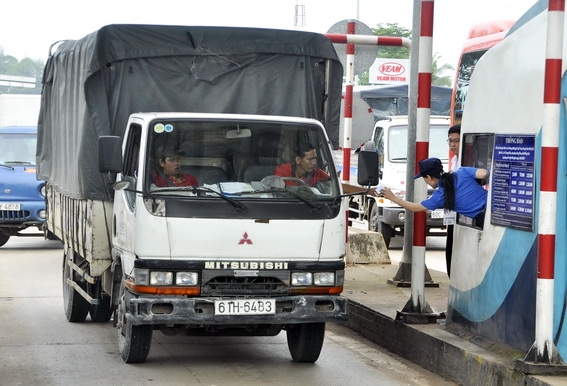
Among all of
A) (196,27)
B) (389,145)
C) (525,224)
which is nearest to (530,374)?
(525,224)

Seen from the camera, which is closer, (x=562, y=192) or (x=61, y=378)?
(x=562, y=192)

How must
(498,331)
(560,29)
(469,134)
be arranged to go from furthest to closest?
1. (469,134)
2. (498,331)
3. (560,29)

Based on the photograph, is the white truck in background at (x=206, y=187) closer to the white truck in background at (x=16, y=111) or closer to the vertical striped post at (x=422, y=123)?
the vertical striped post at (x=422, y=123)

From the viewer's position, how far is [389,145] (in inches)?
783

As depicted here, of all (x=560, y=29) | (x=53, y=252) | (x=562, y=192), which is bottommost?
(x=53, y=252)

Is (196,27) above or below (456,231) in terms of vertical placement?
above

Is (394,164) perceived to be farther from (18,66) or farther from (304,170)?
(18,66)

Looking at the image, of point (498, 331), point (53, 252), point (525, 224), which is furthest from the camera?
point (53, 252)

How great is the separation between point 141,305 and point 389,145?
1184 cm

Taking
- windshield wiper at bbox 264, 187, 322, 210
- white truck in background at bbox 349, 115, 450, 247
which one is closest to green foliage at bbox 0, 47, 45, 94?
white truck in background at bbox 349, 115, 450, 247

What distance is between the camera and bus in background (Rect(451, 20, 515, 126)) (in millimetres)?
17344

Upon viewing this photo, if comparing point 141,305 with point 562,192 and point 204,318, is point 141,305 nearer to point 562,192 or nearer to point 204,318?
point 204,318

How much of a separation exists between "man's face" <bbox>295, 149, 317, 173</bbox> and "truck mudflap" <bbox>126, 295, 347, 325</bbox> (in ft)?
3.60

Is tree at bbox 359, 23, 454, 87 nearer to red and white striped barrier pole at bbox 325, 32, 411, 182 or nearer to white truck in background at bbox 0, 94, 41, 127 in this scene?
white truck in background at bbox 0, 94, 41, 127
